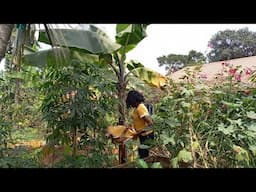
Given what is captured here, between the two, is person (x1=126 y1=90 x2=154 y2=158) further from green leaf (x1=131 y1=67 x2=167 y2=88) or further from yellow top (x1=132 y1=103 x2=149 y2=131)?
green leaf (x1=131 y1=67 x2=167 y2=88)

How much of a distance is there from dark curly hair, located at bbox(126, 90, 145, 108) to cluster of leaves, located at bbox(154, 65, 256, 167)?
272 millimetres

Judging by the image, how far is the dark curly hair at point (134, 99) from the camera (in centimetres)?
296

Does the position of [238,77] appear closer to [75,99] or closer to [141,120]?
[141,120]

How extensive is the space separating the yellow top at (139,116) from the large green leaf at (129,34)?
71cm

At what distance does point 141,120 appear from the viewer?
9.37ft

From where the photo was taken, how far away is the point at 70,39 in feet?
9.02

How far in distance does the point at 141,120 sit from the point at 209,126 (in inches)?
25.6

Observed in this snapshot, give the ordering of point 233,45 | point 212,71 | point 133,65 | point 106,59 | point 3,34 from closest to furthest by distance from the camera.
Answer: point 3,34 → point 106,59 → point 133,65 → point 212,71 → point 233,45

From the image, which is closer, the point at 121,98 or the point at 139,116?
the point at 139,116

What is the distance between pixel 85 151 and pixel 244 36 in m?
8.80

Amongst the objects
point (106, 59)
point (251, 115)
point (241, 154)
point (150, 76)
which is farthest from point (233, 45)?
point (241, 154)

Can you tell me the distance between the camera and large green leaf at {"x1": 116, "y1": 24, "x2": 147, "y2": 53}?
316 cm

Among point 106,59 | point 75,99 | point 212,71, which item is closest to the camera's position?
point 75,99
